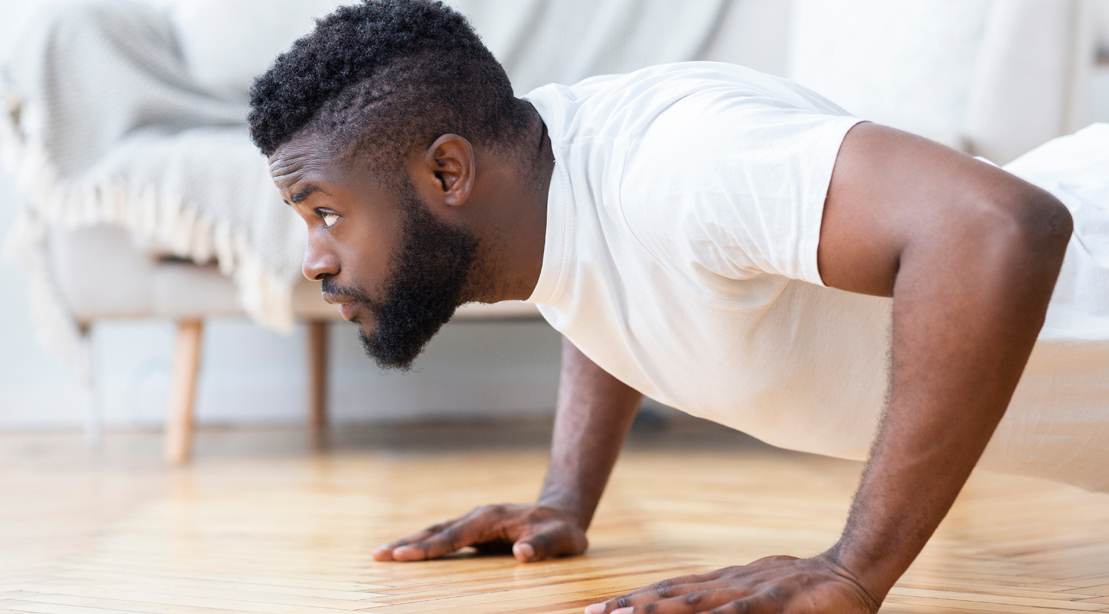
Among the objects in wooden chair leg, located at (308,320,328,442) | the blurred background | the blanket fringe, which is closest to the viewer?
the blurred background

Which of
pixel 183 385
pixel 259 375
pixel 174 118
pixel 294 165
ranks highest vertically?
pixel 294 165

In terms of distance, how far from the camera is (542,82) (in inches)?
71.1

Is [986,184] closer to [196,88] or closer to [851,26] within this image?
[851,26]

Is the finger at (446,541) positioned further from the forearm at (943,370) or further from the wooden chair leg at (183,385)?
the wooden chair leg at (183,385)

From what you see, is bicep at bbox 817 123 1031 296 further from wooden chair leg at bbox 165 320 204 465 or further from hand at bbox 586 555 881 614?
wooden chair leg at bbox 165 320 204 465

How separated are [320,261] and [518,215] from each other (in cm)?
13

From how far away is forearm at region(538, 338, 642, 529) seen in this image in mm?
877

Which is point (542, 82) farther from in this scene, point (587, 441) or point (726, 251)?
point (726, 251)

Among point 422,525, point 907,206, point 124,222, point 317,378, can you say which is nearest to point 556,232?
point 907,206

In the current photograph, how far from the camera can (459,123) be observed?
2.06ft

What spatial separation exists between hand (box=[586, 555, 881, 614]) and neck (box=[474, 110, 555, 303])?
22 cm

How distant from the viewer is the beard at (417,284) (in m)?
0.64

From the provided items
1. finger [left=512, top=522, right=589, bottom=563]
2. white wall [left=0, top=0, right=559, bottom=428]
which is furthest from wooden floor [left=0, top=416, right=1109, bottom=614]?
white wall [left=0, top=0, right=559, bottom=428]

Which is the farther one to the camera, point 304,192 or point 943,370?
point 304,192
